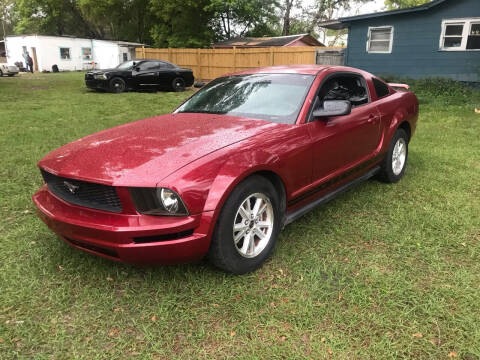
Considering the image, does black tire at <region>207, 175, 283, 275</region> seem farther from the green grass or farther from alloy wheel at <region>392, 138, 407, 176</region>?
alloy wheel at <region>392, 138, 407, 176</region>

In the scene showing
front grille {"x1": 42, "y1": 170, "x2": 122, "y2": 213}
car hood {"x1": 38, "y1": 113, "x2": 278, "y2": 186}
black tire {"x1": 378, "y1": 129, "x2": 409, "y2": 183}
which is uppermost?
car hood {"x1": 38, "y1": 113, "x2": 278, "y2": 186}

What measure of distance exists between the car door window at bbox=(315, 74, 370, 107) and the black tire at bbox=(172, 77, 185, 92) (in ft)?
41.5

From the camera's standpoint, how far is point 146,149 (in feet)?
9.22

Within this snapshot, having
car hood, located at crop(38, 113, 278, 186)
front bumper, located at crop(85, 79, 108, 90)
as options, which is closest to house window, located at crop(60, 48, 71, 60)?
front bumper, located at crop(85, 79, 108, 90)

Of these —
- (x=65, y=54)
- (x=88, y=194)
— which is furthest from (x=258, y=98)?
(x=65, y=54)

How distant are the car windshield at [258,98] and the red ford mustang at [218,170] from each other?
0.01m

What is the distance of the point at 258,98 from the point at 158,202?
5.57 ft

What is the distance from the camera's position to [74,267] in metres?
2.99

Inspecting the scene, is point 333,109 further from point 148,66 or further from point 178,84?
point 178,84

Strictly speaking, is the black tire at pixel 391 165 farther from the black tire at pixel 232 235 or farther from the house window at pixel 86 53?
the house window at pixel 86 53

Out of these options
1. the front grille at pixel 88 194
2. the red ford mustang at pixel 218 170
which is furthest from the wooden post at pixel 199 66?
the front grille at pixel 88 194

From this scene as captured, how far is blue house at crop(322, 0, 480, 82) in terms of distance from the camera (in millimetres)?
14195

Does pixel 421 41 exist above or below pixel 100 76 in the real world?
above

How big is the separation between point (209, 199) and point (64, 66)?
119 ft
